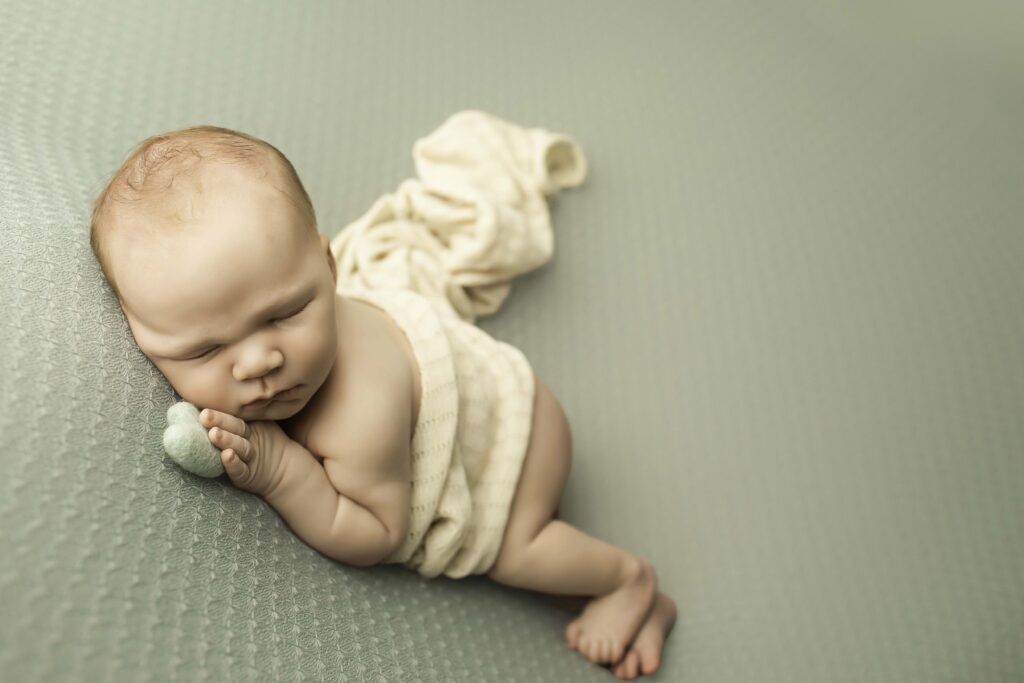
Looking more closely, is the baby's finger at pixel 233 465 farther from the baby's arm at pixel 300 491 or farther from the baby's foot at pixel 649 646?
the baby's foot at pixel 649 646

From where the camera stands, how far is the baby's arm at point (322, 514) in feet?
2.51

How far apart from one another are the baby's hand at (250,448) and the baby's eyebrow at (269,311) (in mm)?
46

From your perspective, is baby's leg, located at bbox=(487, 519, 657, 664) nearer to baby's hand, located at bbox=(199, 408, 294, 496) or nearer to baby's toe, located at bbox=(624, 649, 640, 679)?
baby's toe, located at bbox=(624, 649, 640, 679)

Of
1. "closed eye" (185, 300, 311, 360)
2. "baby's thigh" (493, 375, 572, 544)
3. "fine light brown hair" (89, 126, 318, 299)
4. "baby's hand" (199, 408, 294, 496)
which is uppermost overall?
"fine light brown hair" (89, 126, 318, 299)

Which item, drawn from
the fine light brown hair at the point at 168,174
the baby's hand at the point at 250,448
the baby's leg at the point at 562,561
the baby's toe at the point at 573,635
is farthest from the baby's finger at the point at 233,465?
the baby's toe at the point at 573,635

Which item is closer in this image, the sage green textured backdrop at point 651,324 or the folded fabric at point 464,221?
the sage green textured backdrop at point 651,324

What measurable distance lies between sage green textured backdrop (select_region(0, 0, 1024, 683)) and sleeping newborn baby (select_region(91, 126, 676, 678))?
0.11 ft

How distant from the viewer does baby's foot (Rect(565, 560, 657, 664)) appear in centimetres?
98

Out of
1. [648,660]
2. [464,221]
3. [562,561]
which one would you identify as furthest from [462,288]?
[648,660]

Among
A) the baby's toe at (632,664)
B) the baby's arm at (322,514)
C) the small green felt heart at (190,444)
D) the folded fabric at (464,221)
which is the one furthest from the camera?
the folded fabric at (464,221)

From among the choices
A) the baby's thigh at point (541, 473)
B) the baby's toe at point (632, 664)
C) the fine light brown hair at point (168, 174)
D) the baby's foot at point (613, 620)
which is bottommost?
the baby's toe at point (632, 664)

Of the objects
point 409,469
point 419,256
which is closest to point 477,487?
point 409,469

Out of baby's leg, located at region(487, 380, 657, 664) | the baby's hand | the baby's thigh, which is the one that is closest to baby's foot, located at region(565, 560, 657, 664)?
baby's leg, located at region(487, 380, 657, 664)

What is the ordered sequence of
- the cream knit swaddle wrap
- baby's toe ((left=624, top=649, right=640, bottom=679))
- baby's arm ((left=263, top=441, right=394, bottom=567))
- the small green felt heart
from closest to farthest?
the small green felt heart, baby's arm ((left=263, top=441, right=394, bottom=567)), the cream knit swaddle wrap, baby's toe ((left=624, top=649, right=640, bottom=679))
